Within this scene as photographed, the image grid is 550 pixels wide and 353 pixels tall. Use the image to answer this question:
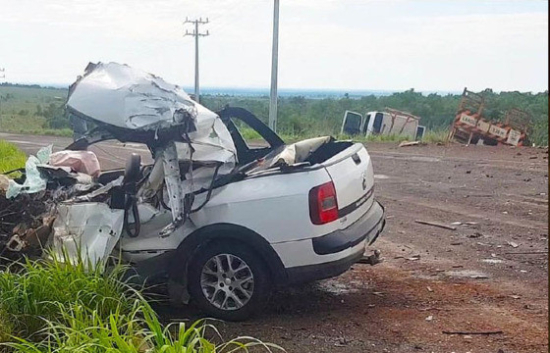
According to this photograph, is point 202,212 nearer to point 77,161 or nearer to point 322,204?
point 322,204

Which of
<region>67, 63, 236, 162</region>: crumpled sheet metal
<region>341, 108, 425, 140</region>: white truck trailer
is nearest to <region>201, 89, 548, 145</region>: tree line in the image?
<region>341, 108, 425, 140</region>: white truck trailer

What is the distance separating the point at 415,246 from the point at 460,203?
3060 millimetres

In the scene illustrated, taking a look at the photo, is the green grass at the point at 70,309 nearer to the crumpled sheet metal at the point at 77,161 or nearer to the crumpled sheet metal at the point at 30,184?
the crumpled sheet metal at the point at 30,184

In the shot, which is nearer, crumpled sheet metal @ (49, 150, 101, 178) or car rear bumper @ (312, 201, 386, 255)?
car rear bumper @ (312, 201, 386, 255)

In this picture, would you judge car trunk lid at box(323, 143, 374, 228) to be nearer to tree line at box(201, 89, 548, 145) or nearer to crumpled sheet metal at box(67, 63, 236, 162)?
crumpled sheet metal at box(67, 63, 236, 162)

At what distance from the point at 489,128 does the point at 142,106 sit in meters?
18.6

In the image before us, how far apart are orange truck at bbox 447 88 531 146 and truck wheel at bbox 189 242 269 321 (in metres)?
17.8

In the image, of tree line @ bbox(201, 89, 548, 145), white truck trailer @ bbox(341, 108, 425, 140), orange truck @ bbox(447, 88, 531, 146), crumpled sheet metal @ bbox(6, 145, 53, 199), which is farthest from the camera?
tree line @ bbox(201, 89, 548, 145)

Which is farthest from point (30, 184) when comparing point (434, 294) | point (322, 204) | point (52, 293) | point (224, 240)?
point (434, 294)

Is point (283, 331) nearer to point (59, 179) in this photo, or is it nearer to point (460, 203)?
point (59, 179)

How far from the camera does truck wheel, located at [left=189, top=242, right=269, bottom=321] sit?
215 inches

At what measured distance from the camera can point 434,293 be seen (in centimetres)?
617

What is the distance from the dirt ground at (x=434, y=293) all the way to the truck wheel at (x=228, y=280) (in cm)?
14

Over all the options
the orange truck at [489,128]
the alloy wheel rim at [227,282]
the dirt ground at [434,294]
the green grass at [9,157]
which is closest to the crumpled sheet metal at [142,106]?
the alloy wheel rim at [227,282]
